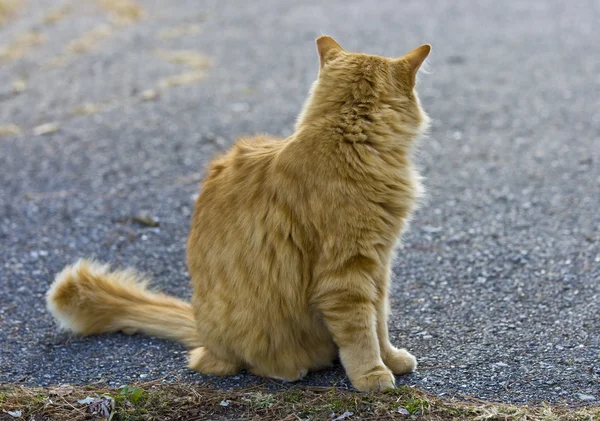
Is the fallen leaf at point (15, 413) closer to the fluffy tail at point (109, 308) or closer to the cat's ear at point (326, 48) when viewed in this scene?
the fluffy tail at point (109, 308)

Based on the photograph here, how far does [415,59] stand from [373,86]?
0.25 meters

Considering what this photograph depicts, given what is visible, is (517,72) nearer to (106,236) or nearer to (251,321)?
(106,236)

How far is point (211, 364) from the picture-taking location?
12.4ft

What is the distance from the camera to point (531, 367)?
361 centimetres

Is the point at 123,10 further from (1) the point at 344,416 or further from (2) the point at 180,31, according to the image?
(1) the point at 344,416

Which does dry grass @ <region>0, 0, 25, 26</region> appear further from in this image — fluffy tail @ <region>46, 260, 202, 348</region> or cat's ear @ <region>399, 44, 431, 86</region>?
cat's ear @ <region>399, 44, 431, 86</region>

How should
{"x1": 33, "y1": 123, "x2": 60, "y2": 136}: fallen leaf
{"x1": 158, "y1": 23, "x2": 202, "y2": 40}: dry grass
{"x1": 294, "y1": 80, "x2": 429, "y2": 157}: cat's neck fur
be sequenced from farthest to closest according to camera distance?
{"x1": 158, "y1": 23, "x2": 202, "y2": 40}: dry grass, {"x1": 33, "y1": 123, "x2": 60, "y2": 136}: fallen leaf, {"x1": 294, "y1": 80, "x2": 429, "y2": 157}: cat's neck fur

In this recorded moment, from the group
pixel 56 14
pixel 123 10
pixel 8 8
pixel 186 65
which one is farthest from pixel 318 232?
pixel 8 8

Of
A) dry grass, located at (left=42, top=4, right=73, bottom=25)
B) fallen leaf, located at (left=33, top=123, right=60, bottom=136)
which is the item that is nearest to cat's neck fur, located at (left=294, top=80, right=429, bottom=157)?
fallen leaf, located at (left=33, top=123, right=60, bottom=136)

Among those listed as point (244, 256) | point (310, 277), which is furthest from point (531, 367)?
point (244, 256)

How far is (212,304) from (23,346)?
50.1 inches

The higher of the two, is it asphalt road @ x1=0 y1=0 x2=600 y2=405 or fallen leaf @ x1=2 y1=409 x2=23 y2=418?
asphalt road @ x1=0 y1=0 x2=600 y2=405

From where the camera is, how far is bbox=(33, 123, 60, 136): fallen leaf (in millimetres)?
7961

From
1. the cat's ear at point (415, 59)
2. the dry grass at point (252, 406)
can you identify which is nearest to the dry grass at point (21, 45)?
the dry grass at point (252, 406)
